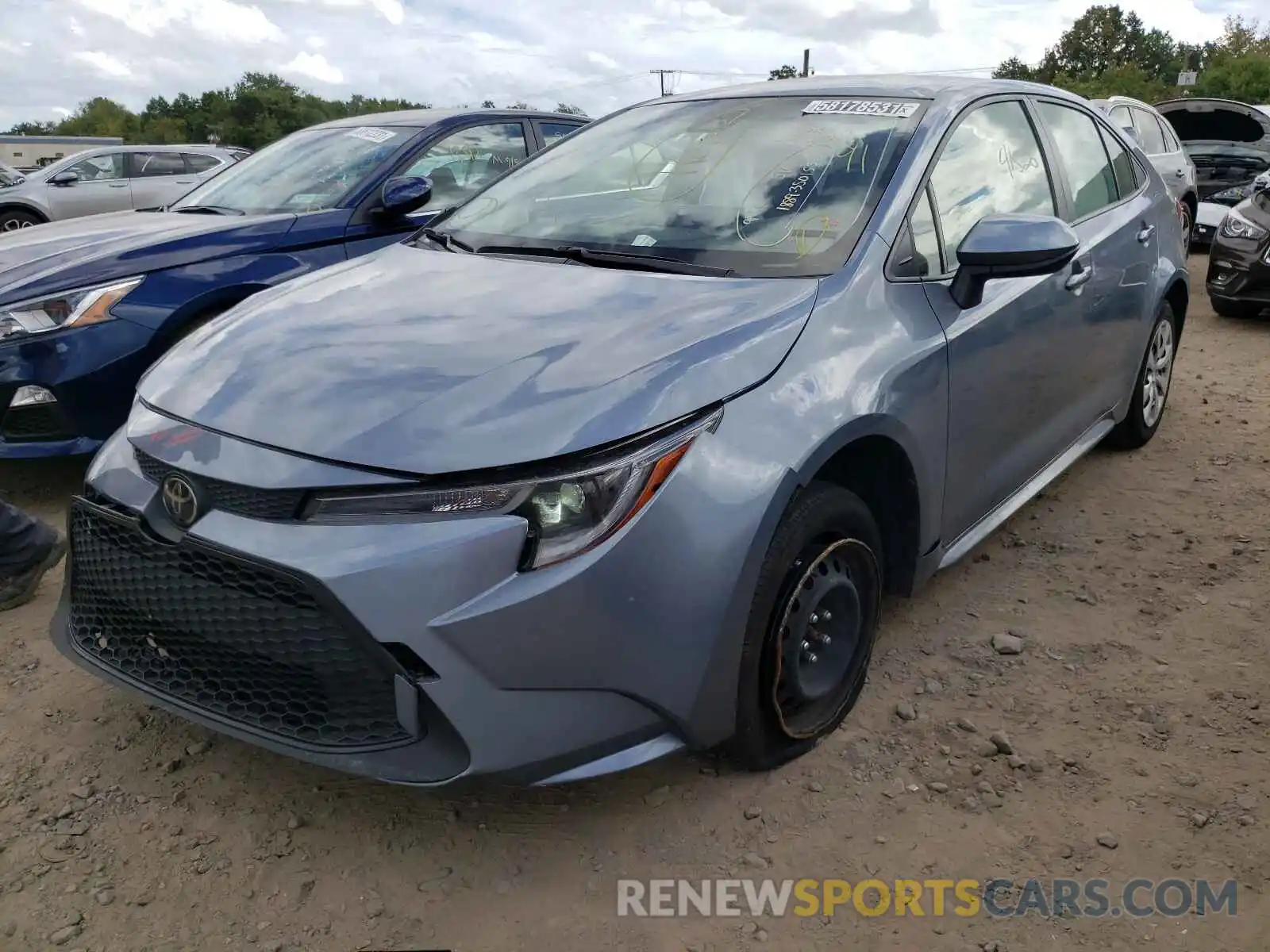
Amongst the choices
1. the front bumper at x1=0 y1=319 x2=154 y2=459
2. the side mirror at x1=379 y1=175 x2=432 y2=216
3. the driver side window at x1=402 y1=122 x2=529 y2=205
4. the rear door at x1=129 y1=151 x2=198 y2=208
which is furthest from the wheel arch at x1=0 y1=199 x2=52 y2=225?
the front bumper at x1=0 y1=319 x2=154 y2=459

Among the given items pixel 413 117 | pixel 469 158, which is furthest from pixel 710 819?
pixel 413 117

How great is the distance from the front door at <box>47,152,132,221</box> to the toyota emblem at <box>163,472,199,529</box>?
46.9 ft

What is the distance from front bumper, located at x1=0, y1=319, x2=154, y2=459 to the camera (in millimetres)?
3750

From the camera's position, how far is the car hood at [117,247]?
12.8ft

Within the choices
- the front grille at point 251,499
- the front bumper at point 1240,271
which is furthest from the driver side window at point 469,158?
the front bumper at point 1240,271

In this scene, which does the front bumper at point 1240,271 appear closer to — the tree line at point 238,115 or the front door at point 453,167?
the front door at point 453,167

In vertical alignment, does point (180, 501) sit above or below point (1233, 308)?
above

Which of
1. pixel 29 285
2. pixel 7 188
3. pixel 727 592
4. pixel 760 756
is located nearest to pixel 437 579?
pixel 727 592

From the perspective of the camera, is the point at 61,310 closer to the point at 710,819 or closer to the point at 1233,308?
the point at 710,819

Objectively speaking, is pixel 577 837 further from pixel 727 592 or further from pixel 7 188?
pixel 7 188

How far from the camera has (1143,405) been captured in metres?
4.49

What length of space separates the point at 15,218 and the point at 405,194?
1271cm

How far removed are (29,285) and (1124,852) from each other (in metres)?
3.95

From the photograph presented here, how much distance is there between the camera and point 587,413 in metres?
1.96
